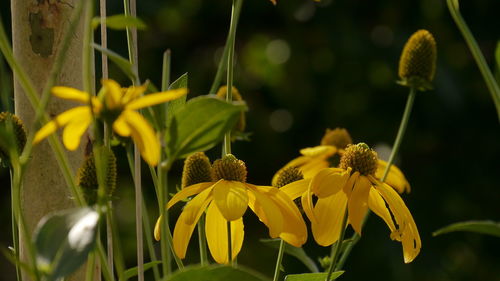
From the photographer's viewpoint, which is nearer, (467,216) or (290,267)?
(290,267)

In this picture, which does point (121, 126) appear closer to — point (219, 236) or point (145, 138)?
point (145, 138)

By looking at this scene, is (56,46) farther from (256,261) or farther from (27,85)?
(256,261)

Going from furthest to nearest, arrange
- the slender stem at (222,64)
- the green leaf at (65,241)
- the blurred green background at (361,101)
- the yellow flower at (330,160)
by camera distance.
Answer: the blurred green background at (361,101)
the yellow flower at (330,160)
the slender stem at (222,64)
the green leaf at (65,241)

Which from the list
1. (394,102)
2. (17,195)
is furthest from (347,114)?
(17,195)

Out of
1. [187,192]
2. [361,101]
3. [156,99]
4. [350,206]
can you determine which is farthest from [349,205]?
[361,101]

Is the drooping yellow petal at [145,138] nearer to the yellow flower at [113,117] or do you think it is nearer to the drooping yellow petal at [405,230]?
the yellow flower at [113,117]

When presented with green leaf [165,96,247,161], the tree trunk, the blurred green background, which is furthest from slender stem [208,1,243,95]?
the blurred green background

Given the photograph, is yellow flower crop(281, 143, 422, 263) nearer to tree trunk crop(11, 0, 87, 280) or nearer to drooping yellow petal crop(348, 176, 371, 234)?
drooping yellow petal crop(348, 176, 371, 234)

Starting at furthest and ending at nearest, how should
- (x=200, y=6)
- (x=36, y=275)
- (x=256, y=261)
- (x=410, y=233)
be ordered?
(x=200, y=6), (x=256, y=261), (x=410, y=233), (x=36, y=275)

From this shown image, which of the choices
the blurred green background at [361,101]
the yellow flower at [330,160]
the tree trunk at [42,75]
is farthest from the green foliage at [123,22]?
the blurred green background at [361,101]
